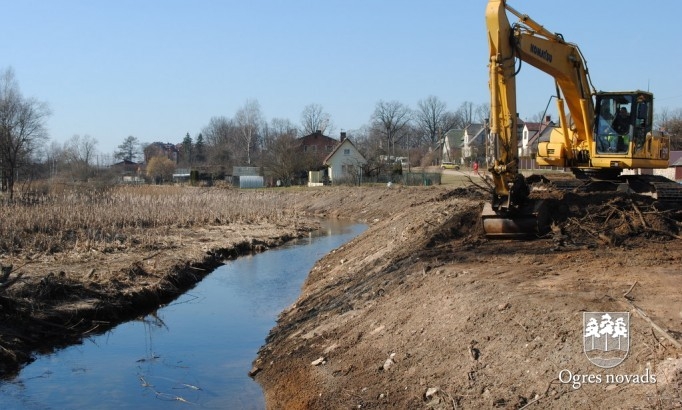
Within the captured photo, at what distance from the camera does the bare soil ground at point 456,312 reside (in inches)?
249

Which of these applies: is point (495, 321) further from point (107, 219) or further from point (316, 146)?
point (316, 146)

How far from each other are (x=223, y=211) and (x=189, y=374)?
76.9 feet

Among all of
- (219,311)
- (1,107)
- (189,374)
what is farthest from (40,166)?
(189,374)

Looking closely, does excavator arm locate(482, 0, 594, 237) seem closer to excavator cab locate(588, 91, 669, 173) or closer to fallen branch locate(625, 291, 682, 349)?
excavator cab locate(588, 91, 669, 173)

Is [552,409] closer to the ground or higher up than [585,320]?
closer to the ground

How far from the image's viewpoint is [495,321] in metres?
7.70

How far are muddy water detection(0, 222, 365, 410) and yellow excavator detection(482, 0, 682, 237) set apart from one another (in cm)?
549

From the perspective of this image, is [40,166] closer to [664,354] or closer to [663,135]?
[663,135]

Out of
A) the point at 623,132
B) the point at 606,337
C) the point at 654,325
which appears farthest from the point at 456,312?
the point at 623,132

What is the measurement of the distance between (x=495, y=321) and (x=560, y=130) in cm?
1078

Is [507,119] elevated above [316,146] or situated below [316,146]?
below

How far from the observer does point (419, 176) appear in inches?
2124

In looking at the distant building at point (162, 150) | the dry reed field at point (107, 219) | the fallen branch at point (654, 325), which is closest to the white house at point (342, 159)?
the dry reed field at point (107, 219)

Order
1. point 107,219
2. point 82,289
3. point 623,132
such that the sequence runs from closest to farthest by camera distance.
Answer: point 82,289 < point 623,132 < point 107,219
